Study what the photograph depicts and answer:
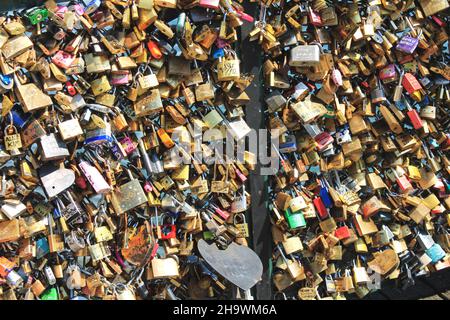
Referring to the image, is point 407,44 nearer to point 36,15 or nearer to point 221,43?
point 221,43

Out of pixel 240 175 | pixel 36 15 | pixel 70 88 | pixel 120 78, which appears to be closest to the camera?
pixel 36 15

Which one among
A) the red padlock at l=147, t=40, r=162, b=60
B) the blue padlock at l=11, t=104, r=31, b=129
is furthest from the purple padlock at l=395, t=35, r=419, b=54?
the blue padlock at l=11, t=104, r=31, b=129

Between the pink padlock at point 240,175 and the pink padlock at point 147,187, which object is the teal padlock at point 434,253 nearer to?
the pink padlock at point 240,175

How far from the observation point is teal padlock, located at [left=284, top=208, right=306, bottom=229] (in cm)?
437

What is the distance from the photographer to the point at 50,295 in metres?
3.92

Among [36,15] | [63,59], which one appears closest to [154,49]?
[63,59]

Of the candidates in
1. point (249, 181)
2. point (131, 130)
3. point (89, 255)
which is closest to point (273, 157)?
point (249, 181)

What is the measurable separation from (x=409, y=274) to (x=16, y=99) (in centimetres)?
275

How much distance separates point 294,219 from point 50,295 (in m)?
1.48

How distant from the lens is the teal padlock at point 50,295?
392 cm

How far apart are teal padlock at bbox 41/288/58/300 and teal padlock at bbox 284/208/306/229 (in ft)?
4.66

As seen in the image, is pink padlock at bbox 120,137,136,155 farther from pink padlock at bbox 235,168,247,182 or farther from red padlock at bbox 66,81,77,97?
pink padlock at bbox 235,168,247,182

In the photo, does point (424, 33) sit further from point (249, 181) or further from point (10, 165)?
point (10, 165)

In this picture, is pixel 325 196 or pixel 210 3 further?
pixel 325 196
